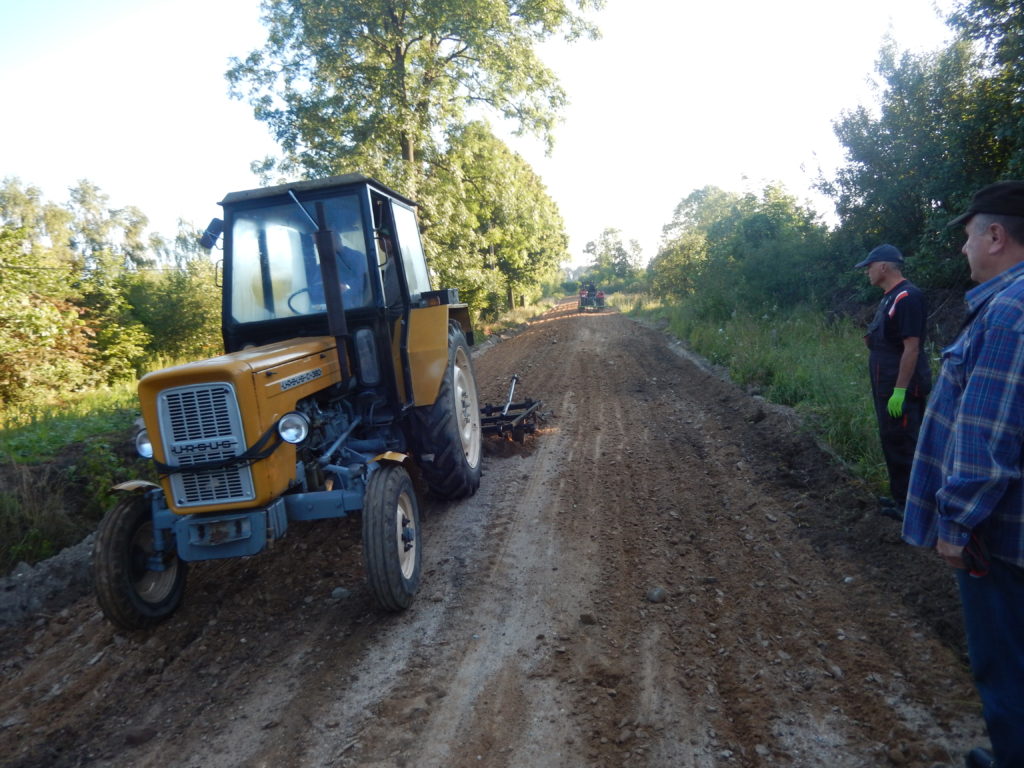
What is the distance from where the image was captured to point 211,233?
427 centimetres

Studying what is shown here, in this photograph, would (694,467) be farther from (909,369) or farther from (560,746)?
(560,746)

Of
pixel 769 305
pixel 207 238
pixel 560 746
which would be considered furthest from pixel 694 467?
pixel 769 305

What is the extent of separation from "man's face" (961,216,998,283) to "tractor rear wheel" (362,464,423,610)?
275 cm

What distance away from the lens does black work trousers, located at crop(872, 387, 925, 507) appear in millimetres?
3814

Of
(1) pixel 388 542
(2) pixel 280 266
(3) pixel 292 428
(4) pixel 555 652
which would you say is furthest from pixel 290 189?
(4) pixel 555 652

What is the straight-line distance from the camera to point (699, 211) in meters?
49.4

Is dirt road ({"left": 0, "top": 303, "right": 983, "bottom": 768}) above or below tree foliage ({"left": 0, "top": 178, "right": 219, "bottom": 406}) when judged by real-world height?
below

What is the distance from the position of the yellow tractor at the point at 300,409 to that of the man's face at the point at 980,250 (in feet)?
9.07

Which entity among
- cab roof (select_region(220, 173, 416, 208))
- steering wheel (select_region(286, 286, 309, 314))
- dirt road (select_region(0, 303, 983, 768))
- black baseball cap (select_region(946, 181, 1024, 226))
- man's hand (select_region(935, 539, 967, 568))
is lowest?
dirt road (select_region(0, 303, 983, 768))

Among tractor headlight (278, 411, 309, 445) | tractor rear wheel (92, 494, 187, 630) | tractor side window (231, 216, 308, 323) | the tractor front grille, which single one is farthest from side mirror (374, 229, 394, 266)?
tractor rear wheel (92, 494, 187, 630)

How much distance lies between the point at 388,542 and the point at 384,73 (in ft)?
45.6

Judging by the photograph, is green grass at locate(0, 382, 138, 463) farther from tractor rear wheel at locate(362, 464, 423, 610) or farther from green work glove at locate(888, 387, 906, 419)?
green work glove at locate(888, 387, 906, 419)

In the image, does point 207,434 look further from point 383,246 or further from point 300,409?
point 383,246

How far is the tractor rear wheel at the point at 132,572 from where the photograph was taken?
3260 millimetres
